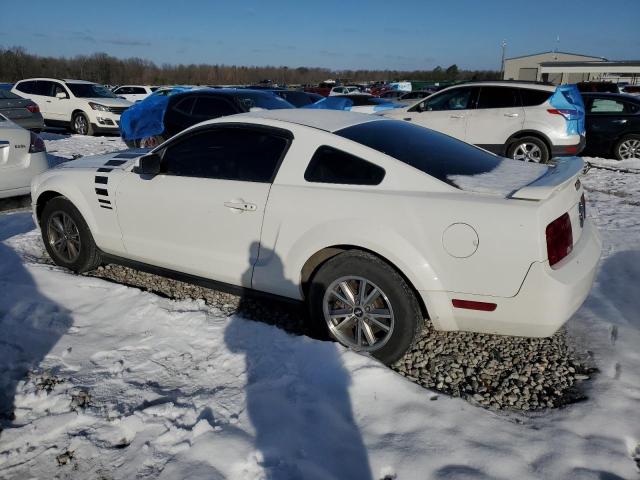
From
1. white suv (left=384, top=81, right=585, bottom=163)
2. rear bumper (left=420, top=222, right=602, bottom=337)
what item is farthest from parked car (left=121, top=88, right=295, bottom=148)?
rear bumper (left=420, top=222, right=602, bottom=337)

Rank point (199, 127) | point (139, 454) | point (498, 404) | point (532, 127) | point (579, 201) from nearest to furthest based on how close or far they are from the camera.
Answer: point (139, 454), point (498, 404), point (579, 201), point (199, 127), point (532, 127)

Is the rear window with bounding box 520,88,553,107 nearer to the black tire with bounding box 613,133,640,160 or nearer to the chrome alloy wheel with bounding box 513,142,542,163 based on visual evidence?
the chrome alloy wheel with bounding box 513,142,542,163

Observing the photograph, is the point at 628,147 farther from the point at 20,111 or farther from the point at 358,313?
the point at 20,111

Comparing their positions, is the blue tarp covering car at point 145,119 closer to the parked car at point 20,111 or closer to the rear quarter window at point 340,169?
the parked car at point 20,111

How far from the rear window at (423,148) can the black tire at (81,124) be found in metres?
12.7

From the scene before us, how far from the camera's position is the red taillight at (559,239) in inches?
108


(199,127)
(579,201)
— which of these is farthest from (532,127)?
(199,127)

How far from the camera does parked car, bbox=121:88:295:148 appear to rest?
337 inches

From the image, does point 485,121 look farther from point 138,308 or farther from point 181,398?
point 181,398

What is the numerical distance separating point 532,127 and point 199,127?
23.4 ft

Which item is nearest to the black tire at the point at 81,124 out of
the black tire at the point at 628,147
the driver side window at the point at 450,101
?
the driver side window at the point at 450,101

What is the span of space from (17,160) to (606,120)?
10862mm

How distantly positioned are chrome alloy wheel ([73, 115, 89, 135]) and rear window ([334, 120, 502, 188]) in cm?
1287

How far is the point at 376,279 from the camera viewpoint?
305 cm
